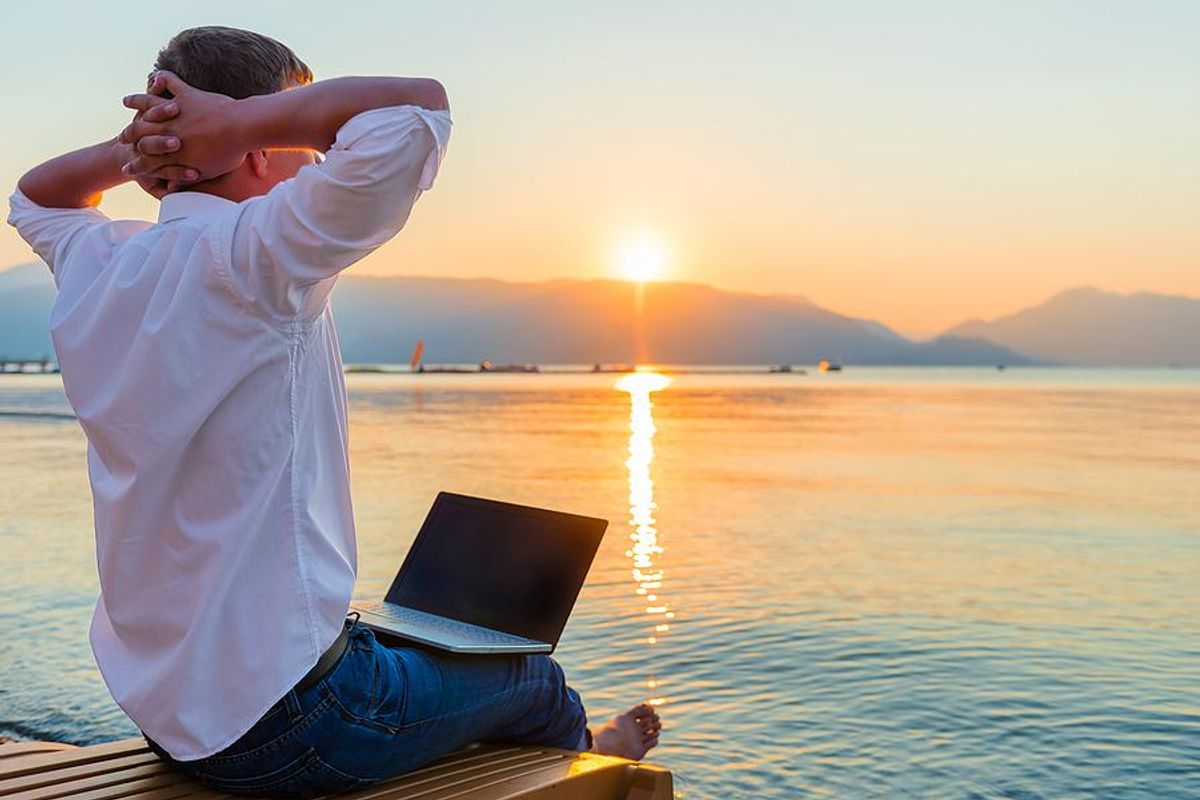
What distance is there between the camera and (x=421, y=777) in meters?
2.76

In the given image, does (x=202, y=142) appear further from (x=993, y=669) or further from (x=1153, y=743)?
(x=993, y=669)

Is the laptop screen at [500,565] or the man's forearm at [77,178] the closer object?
the man's forearm at [77,178]

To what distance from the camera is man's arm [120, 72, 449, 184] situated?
2.15 metres

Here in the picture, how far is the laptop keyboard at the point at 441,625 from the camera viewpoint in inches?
115

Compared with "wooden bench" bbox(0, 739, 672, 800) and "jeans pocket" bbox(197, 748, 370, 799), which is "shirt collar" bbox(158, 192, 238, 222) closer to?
"jeans pocket" bbox(197, 748, 370, 799)

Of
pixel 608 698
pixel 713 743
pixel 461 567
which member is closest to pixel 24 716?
pixel 608 698

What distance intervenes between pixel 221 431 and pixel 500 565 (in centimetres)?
112

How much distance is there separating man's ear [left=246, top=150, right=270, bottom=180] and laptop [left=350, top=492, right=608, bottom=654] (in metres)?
1.06

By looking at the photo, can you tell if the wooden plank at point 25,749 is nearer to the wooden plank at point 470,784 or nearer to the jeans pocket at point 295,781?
the jeans pocket at point 295,781

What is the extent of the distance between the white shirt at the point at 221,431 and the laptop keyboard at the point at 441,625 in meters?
0.62

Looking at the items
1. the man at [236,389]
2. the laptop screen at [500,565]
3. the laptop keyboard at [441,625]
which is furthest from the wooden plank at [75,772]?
the laptop screen at [500,565]

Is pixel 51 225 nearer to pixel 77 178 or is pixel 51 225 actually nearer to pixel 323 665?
pixel 77 178

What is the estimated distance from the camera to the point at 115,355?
223 cm

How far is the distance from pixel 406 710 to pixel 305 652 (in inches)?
15.5
